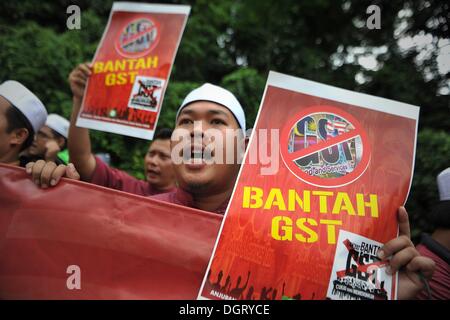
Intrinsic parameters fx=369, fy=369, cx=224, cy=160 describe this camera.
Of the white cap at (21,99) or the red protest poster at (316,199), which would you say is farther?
the white cap at (21,99)

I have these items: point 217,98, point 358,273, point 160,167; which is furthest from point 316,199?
point 160,167

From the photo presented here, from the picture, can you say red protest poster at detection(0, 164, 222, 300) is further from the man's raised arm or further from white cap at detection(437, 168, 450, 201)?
white cap at detection(437, 168, 450, 201)

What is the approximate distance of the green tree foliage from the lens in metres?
4.27

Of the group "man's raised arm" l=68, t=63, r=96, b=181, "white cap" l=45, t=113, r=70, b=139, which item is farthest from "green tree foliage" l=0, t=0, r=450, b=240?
"man's raised arm" l=68, t=63, r=96, b=181

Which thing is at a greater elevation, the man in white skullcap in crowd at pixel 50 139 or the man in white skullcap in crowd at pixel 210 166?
the man in white skullcap in crowd at pixel 50 139

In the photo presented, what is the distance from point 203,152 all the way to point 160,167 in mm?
1533

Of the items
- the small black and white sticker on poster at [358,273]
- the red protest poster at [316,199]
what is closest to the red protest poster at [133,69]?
the red protest poster at [316,199]

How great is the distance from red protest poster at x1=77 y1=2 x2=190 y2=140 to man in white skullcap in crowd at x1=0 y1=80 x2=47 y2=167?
0.34 metres

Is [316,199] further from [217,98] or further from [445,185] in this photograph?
[445,185]

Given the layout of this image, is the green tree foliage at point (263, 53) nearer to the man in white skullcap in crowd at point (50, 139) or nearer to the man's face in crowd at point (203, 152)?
the man in white skullcap in crowd at point (50, 139)

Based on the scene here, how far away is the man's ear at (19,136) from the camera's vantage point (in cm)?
206

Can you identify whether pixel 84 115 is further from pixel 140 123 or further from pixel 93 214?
pixel 93 214

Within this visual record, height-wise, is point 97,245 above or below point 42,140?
below

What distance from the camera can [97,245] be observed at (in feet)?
4.74
